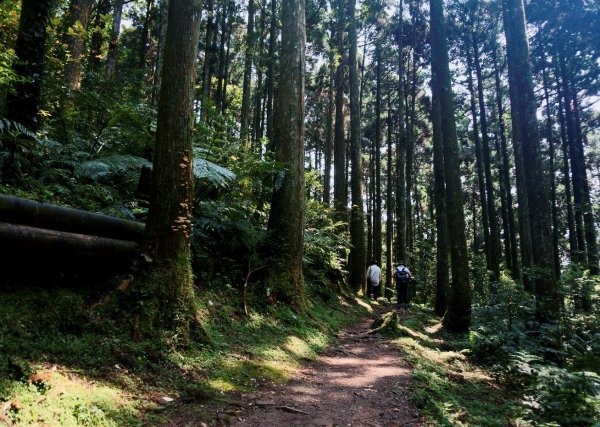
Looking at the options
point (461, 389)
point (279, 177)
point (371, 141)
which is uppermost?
point (371, 141)

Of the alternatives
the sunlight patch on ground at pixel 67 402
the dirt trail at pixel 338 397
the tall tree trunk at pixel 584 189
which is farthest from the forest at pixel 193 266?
the tall tree trunk at pixel 584 189

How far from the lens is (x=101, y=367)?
11.8 feet

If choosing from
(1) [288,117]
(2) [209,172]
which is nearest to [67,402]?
(2) [209,172]

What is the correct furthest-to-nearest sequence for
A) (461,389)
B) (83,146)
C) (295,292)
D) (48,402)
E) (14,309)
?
(295,292) < (83,146) < (461,389) < (14,309) < (48,402)

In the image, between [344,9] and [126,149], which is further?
[344,9]

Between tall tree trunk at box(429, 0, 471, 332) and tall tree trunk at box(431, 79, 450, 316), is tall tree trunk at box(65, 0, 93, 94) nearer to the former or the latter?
tall tree trunk at box(429, 0, 471, 332)

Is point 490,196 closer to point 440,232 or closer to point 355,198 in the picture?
point 440,232

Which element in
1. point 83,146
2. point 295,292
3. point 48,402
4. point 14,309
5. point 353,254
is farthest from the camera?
point 353,254

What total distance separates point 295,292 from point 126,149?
4449mm

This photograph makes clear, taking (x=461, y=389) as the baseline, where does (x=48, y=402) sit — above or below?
above

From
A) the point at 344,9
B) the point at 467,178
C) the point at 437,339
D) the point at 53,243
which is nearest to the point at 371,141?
the point at 467,178

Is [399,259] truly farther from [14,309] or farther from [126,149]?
[14,309]

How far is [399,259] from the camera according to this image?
61.6 ft

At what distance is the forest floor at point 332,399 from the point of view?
365 cm
